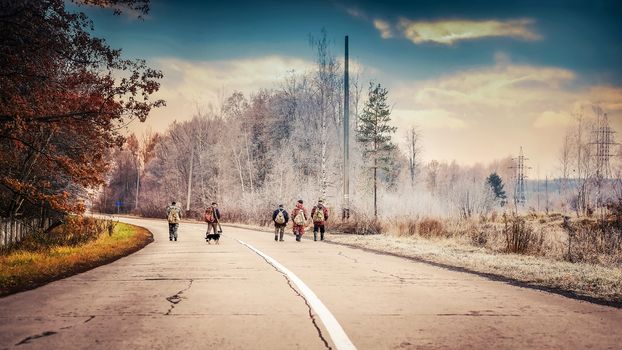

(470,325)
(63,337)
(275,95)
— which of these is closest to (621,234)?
(470,325)

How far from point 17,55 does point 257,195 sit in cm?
3502

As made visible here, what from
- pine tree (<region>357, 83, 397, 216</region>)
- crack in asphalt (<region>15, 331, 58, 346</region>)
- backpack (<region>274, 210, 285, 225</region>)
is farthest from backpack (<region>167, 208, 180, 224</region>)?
pine tree (<region>357, 83, 397, 216</region>)

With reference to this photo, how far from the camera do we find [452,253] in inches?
640

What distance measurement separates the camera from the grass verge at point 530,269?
29.2 ft

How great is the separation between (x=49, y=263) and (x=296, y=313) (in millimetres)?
9179

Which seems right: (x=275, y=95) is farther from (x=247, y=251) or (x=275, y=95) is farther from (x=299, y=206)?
(x=247, y=251)

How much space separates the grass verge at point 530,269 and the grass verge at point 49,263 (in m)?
9.29

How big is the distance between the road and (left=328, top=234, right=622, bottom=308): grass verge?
835 mm

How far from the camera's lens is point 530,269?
1202 centimetres

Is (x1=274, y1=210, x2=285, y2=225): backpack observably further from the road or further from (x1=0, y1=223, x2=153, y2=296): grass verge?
the road

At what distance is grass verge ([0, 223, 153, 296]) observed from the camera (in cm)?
986

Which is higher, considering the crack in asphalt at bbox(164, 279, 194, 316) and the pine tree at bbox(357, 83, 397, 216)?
the pine tree at bbox(357, 83, 397, 216)

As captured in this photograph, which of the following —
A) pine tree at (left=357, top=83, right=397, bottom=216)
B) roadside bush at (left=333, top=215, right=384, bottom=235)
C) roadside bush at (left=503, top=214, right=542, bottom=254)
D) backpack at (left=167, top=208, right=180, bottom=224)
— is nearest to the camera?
roadside bush at (left=503, top=214, right=542, bottom=254)

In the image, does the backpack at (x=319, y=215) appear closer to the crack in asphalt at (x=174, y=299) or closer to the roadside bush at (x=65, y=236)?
the roadside bush at (x=65, y=236)
